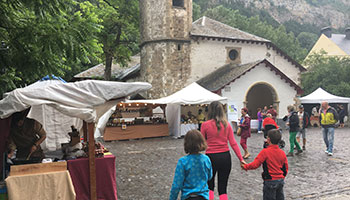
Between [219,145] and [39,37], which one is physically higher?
[39,37]

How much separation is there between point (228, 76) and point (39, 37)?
15847 millimetres

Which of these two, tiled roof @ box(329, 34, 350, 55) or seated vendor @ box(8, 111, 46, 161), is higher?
tiled roof @ box(329, 34, 350, 55)

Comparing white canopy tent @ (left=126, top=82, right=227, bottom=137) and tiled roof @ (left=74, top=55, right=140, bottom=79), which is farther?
tiled roof @ (left=74, top=55, right=140, bottom=79)

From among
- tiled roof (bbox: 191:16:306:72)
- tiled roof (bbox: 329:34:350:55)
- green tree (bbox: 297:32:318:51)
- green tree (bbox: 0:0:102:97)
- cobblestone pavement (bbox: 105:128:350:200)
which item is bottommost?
cobblestone pavement (bbox: 105:128:350:200)

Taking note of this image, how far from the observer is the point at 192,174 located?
2.99 m

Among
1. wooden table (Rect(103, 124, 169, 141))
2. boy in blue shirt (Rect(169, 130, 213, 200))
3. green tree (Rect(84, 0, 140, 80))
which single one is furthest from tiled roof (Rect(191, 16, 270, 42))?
boy in blue shirt (Rect(169, 130, 213, 200))

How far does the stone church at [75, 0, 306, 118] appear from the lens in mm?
19141

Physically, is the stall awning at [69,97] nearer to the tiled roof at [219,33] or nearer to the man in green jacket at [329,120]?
the man in green jacket at [329,120]

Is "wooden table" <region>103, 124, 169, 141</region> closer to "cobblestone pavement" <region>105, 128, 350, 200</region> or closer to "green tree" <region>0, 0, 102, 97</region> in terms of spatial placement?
"cobblestone pavement" <region>105, 128, 350, 200</region>

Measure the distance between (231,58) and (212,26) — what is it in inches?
→ 133

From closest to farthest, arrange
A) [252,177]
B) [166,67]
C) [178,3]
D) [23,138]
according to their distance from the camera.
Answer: [23,138]
[252,177]
[166,67]
[178,3]

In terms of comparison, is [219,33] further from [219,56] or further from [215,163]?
[215,163]

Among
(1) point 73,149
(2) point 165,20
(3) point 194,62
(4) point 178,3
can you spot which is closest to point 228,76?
(3) point 194,62

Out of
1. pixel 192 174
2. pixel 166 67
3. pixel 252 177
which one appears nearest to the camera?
pixel 192 174
